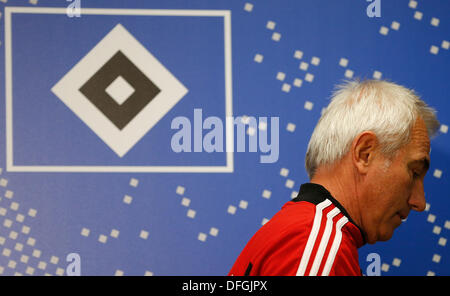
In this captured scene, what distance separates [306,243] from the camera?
974mm

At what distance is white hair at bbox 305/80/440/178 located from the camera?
3.87ft

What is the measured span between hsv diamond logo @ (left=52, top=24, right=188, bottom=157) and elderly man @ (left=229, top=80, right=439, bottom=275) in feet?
1.68

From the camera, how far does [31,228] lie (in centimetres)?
153

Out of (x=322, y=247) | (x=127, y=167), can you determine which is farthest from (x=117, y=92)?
(x=322, y=247)

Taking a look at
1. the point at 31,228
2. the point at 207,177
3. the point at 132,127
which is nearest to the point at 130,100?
the point at 132,127

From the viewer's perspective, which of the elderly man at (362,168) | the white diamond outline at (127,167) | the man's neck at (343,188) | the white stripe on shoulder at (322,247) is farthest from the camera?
the white diamond outline at (127,167)

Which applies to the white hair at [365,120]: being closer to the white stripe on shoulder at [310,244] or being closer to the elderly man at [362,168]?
the elderly man at [362,168]

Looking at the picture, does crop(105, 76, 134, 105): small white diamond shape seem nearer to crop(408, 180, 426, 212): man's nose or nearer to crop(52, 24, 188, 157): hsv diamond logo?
crop(52, 24, 188, 157): hsv diamond logo

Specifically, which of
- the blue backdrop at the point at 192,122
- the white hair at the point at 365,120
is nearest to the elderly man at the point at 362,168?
the white hair at the point at 365,120

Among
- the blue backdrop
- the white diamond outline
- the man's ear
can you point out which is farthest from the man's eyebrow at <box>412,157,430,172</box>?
the white diamond outline

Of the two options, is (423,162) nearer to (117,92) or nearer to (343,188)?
(343,188)

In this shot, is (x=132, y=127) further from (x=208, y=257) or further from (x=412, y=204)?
(x=412, y=204)

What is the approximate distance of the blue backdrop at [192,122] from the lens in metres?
1.53

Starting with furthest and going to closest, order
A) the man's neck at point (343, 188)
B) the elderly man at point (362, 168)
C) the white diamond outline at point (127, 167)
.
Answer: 1. the white diamond outline at point (127, 167)
2. the man's neck at point (343, 188)
3. the elderly man at point (362, 168)
